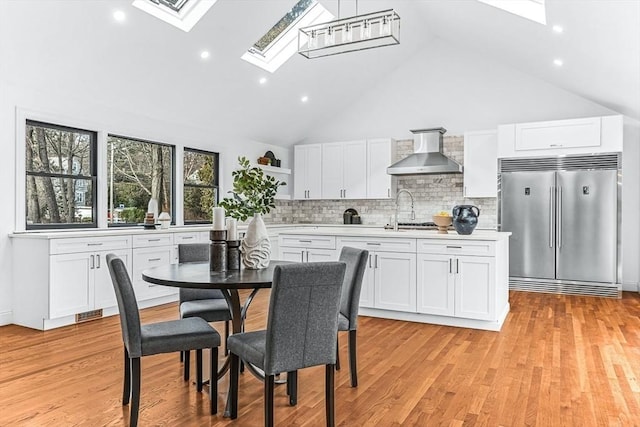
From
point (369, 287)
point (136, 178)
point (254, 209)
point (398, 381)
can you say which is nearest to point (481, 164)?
point (369, 287)

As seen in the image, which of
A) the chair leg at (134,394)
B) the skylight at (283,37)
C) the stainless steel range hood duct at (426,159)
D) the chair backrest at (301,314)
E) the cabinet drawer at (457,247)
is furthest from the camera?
the stainless steel range hood duct at (426,159)

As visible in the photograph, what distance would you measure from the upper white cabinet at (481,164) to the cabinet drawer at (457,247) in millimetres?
2860

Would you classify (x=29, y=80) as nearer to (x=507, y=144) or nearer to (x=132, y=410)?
(x=132, y=410)

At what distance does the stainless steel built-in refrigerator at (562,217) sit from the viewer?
6.23 metres

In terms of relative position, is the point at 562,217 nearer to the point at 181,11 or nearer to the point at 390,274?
the point at 390,274

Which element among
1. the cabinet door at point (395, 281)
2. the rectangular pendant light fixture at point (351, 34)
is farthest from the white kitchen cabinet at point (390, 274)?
the rectangular pendant light fixture at point (351, 34)

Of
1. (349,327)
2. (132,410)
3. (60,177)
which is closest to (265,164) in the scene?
(60,177)

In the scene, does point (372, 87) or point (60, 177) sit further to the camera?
point (372, 87)

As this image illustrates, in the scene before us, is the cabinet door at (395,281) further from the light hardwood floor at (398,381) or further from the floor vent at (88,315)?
the floor vent at (88,315)

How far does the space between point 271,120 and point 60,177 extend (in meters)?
3.48

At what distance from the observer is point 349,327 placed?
3.04 meters

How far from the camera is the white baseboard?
4543mm

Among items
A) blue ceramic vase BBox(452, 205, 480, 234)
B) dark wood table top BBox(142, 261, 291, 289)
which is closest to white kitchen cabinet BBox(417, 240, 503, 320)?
blue ceramic vase BBox(452, 205, 480, 234)

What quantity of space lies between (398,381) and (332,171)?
5598 millimetres
